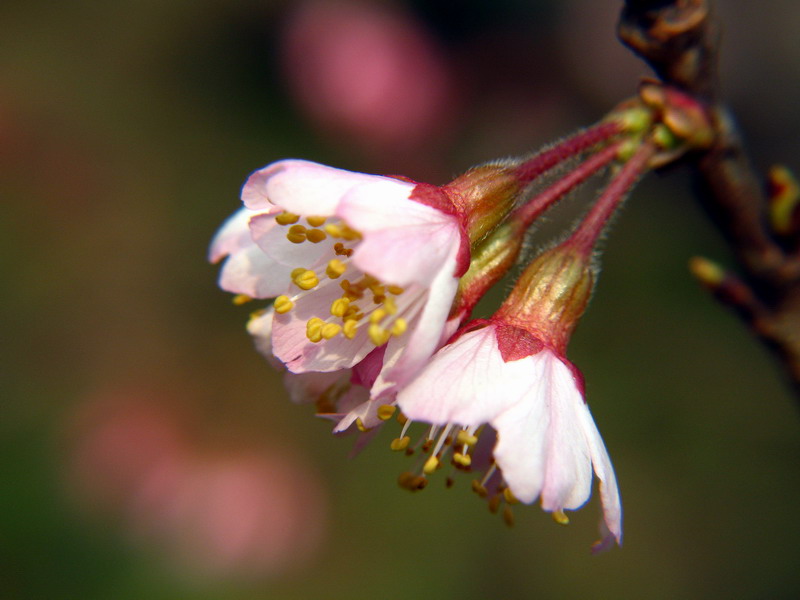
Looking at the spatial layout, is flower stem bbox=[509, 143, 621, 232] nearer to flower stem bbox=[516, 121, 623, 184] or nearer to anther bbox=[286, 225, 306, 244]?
flower stem bbox=[516, 121, 623, 184]

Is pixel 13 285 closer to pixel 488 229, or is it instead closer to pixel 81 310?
pixel 81 310

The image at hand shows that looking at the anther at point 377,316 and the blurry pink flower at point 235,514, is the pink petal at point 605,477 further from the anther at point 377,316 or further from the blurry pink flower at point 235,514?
the blurry pink flower at point 235,514

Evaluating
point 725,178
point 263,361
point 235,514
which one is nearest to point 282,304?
point 725,178

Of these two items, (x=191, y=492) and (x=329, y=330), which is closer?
(x=329, y=330)

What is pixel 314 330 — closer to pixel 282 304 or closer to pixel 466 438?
pixel 282 304

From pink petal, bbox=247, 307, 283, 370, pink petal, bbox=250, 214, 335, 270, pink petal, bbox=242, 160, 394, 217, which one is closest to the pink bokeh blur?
pink petal, bbox=247, 307, 283, 370

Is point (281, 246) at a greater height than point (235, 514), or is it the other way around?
point (281, 246)

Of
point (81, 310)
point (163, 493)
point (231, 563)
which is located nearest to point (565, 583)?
point (231, 563)
